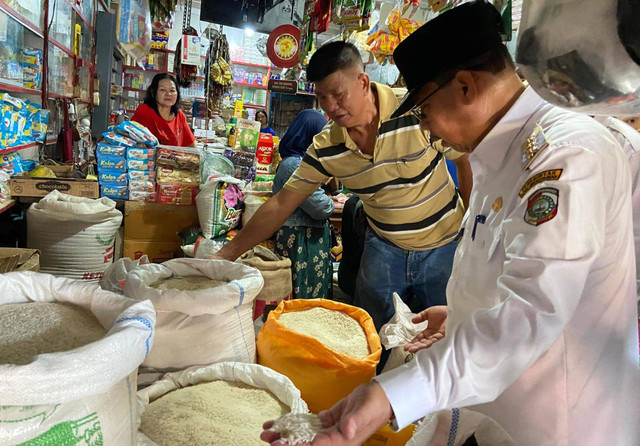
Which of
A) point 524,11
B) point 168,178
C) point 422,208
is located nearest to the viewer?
point 524,11

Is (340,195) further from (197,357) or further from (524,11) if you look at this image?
(524,11)

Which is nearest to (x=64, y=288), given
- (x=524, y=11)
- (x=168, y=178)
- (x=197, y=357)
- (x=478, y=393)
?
(x=197, y=357)

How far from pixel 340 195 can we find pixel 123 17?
8.11 ft

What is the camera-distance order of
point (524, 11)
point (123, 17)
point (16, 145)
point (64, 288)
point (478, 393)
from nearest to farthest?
point (524, 11) → point (478, 393) → point (64, 288) → point (16, 145) → point (123, 17)

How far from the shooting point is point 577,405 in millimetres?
810

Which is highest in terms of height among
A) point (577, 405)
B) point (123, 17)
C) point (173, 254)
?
point (123, 17)

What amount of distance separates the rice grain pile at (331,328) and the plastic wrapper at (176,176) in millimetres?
1694

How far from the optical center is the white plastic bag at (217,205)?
9.52 feet

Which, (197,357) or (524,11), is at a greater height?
(524,11)

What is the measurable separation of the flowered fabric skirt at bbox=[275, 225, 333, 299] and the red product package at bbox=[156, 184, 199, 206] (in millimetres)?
674

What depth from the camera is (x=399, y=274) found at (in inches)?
83.2

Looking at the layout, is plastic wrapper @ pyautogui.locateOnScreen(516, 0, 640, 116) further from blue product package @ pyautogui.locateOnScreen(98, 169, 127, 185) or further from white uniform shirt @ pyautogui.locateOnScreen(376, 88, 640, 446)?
blue product package @ pyautogui.locateOnScreen(98, 169, 127, 185)

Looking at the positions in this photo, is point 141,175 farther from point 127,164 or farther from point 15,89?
point 15,89

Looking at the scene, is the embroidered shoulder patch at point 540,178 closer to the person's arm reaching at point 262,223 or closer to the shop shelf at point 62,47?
the person's arm reaching at point 262,223
